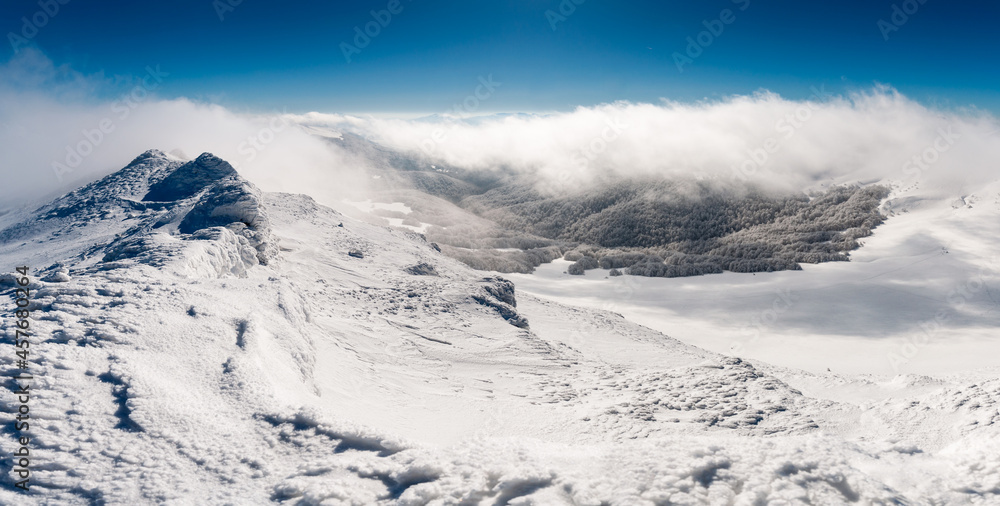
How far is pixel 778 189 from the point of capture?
81.8 meters

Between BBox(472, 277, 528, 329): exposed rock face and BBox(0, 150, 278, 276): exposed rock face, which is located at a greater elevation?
BBox(0, 150, 278, 276): exposed rock face

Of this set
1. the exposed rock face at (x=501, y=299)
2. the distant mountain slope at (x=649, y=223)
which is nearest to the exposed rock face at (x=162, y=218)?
the exposed rock face at (x=501, y=299)

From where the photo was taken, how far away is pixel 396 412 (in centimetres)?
772

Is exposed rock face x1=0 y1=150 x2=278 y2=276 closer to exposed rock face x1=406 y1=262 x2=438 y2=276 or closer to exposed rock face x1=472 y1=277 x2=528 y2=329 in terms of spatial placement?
exposed rock face x1=406 y1=262 x2=438 y2=276

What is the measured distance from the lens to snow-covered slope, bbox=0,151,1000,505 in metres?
4.12

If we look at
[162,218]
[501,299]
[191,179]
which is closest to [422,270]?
[501,299]

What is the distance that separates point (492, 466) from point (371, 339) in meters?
7.60

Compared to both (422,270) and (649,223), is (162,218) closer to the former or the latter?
(422,270)

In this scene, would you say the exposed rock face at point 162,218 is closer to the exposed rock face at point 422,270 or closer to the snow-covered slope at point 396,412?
the snow-covered slope at point 396,412

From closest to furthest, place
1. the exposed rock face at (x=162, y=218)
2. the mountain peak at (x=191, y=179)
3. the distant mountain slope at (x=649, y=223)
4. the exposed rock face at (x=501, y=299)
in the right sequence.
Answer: the exposed rock face at (x=162, y=218)
the exposed rock face at (x=501, y=299)
the mountain peak at (x=191, y=179)
the distant mountain slope at (x=649, y=223)

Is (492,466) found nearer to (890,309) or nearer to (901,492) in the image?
(901,492)

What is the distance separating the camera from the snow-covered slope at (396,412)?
4117mm

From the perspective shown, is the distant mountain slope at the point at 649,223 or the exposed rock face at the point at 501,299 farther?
the distant mountain slope at the point at 649,223

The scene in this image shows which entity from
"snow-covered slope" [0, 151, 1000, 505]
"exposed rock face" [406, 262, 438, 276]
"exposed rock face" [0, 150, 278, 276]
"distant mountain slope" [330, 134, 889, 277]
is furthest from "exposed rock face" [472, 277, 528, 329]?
"distant mountain slope" [330, 134, 889, 277]
